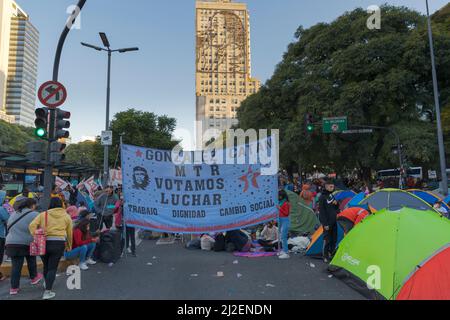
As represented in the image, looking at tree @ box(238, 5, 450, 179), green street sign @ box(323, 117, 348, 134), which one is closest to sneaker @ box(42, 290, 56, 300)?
green street sign @ box(323, 117, 348, 134)

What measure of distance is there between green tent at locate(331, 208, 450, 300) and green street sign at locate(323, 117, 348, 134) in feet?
45.0

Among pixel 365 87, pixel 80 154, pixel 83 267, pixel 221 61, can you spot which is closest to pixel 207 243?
pixel 83 267

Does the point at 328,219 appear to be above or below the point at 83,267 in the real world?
above

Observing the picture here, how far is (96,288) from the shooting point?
5789 mm

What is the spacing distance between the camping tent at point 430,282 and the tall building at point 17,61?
149m

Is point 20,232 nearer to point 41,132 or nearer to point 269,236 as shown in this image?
point 41,132

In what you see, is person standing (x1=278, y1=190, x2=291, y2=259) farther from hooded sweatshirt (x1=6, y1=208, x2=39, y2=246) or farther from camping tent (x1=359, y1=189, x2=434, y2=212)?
hooded sweatshirt (x1=6, y1=208, x2=39, y2=246)

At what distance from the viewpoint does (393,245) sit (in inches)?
196

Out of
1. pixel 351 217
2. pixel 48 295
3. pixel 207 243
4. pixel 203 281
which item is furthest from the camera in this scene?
pixel 207 243

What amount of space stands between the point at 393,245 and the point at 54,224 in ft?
17.2

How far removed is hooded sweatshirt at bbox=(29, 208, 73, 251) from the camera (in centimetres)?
538

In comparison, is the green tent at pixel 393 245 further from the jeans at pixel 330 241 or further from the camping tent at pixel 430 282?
the jeans at pixel 330 241

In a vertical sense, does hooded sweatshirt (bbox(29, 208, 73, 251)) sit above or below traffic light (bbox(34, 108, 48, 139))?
below

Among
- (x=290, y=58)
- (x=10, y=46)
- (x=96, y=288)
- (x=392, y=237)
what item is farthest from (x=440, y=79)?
(x=10, y=46)
